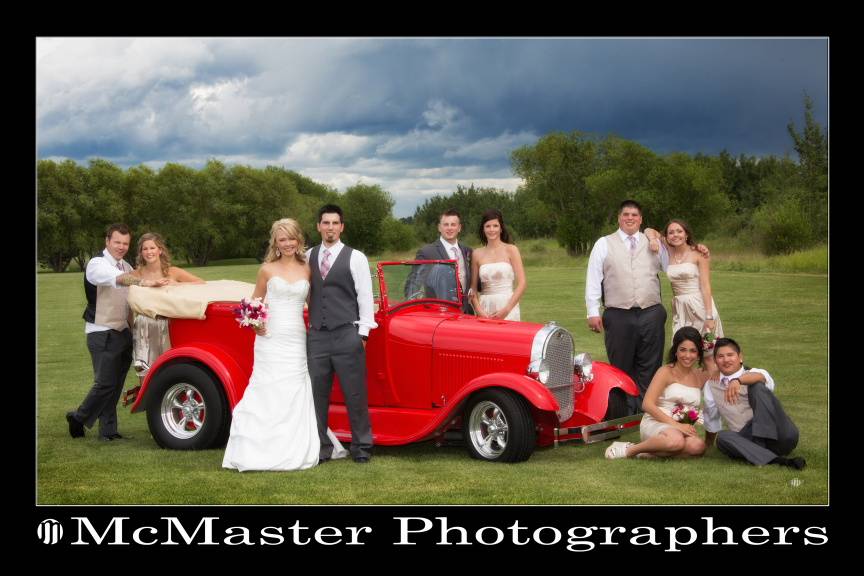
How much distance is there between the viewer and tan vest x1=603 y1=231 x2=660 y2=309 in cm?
796

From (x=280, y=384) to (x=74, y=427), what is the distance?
2322 mm

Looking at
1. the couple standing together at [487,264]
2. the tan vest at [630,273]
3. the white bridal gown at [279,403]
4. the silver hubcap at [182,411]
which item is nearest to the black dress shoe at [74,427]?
the silver hubcap at [182,411]

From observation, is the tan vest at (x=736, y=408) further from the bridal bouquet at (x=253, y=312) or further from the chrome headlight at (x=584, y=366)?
the bridal bouquet at (x=253, y=312)

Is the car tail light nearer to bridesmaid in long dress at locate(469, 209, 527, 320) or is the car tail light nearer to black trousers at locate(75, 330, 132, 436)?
bridesmaid in long dress at locate(469, 209, 527, 320)

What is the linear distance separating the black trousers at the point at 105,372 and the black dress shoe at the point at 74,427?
77 millimetres

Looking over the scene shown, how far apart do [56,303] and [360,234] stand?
1118 cm

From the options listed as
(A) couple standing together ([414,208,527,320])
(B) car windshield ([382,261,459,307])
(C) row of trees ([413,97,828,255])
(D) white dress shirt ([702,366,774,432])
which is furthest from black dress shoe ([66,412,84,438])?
(C) row of trees ([413,97,828,255])

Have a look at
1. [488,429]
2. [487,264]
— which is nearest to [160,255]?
[487,264]

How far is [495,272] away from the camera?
8.40 meters

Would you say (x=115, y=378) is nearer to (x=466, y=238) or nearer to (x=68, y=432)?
(x=68, y=432)

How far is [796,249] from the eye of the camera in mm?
21109

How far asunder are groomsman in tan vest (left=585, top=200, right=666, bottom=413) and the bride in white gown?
248cm

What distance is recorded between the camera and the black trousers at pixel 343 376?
23.0 feet

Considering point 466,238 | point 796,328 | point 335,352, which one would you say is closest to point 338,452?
point 335,352
